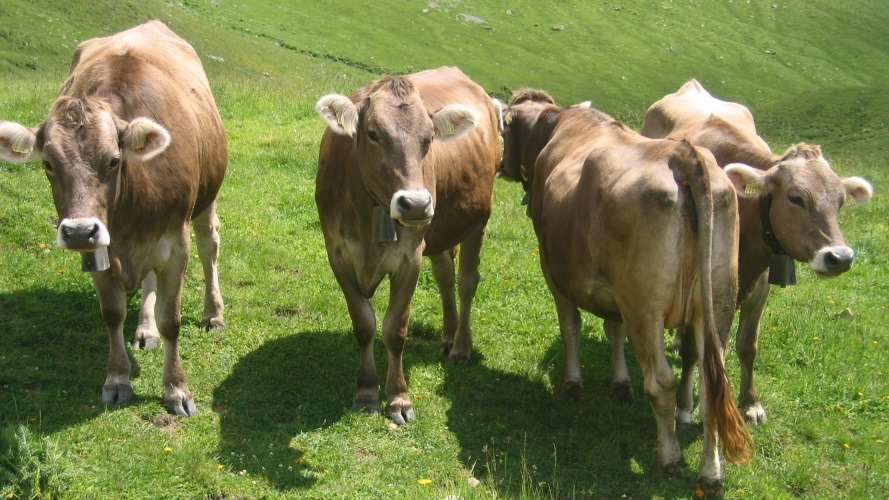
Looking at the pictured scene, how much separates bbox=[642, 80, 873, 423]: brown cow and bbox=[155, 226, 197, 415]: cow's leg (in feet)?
13.8

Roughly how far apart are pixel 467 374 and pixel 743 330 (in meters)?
2.58

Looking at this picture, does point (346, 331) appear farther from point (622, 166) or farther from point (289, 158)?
point (289, 158)

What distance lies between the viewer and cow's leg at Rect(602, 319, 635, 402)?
8266mm

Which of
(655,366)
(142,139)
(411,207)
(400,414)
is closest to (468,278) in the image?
(400,414)

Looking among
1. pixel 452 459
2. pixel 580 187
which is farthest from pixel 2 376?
pixel 580 187

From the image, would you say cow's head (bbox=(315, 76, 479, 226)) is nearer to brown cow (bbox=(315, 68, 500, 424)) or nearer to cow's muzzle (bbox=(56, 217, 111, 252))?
brown cow (bbox=(315, 68, 500, 424))

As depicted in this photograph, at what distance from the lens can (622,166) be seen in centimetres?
669

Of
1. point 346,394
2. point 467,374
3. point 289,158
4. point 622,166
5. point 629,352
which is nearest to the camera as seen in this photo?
point 622,166

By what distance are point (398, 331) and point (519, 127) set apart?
3.32 meters

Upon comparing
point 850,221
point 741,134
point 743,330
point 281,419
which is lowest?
point 850,221

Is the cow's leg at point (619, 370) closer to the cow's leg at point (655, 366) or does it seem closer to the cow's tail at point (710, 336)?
the cow's leg at point (655, 366)

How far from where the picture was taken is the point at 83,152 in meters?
6.23

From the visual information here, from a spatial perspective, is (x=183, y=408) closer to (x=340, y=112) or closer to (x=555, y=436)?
(x=340, y=112)

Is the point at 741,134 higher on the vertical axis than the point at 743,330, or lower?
higher
